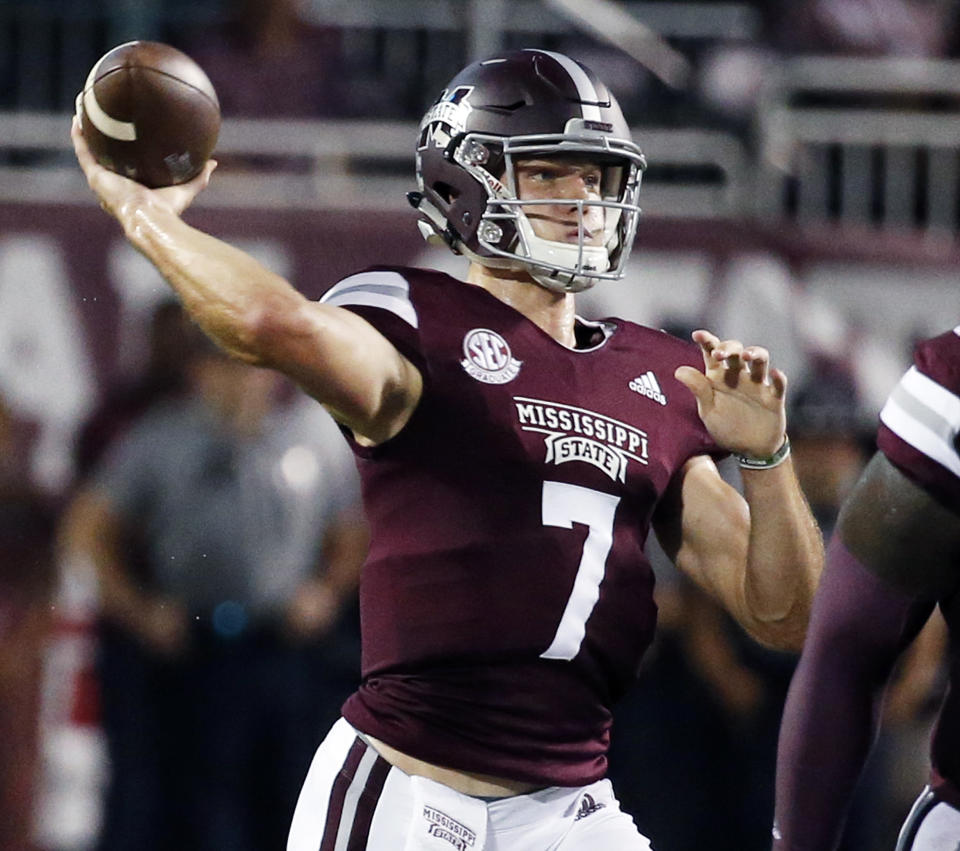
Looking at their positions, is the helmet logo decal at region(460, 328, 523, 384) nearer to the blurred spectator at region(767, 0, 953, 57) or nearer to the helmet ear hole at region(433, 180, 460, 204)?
the helmet ear hole at region(433, 180, 460, 204)

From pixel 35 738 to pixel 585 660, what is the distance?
409 centimetres

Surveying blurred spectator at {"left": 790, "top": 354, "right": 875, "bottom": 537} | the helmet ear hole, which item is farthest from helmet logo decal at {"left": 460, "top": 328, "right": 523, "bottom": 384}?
blurred spectator at {"left": 790, "top": 354, "right": 875, "bottom": 537}

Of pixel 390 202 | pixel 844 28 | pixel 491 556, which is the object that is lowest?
pixel 390 202

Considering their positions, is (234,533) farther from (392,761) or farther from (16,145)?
(392,761)

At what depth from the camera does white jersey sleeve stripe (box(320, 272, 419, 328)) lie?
3.34 metres

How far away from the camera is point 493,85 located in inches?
144

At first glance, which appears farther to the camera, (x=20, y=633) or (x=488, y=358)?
(x=20, y=633)

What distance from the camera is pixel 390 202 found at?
731cm

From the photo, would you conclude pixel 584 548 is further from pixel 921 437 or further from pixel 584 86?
pixel 921 437

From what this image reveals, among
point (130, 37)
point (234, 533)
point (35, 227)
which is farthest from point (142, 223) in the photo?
point (130, 37)

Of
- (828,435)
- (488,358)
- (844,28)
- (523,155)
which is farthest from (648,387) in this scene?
(844,28)

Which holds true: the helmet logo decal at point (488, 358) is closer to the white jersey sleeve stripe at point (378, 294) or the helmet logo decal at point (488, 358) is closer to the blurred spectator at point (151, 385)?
the white jersey sleeve stripe at point (378, 294)

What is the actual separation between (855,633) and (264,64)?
577 cm

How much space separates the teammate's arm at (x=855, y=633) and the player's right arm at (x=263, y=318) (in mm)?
943
